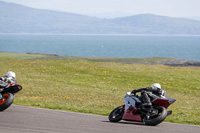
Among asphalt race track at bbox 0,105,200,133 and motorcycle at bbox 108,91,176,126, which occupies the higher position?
motorcycle at bbox 108,91,176,126

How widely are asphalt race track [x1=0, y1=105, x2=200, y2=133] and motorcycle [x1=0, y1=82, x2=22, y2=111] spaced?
1.05ft

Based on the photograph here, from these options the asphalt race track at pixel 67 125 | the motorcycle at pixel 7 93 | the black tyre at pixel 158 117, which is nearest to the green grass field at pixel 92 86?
the asphalt race track at pixel 67 125

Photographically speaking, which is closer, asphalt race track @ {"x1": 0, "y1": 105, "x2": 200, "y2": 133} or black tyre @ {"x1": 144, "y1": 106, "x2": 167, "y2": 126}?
asphalt race track @ {"x1": 0, "y1": 105, "x2": 200, "y2": 133}

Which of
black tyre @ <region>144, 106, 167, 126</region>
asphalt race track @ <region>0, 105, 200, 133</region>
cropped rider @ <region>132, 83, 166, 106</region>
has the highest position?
cropped rider @ <region>132, 83, 166, 106</region>

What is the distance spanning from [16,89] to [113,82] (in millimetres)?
16219

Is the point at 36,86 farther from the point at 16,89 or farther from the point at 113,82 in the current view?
the point at 16,89

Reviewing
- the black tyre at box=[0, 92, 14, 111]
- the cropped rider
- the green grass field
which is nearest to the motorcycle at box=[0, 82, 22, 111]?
the black tyre at box=[0, 92, 14, 111]

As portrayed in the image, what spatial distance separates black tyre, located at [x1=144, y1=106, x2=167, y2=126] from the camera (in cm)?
1102

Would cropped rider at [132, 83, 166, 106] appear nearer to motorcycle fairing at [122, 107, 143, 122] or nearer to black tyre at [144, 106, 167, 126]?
black tyre at [144, 106, 167, 126]

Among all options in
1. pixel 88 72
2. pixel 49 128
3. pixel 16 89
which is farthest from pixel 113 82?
pixel 49 128

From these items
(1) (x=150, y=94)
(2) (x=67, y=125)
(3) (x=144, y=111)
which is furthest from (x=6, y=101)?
(1) (x=150, y=94)

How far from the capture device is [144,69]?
3928 centimetres

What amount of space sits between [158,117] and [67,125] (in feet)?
9.00

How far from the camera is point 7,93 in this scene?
525 inches
